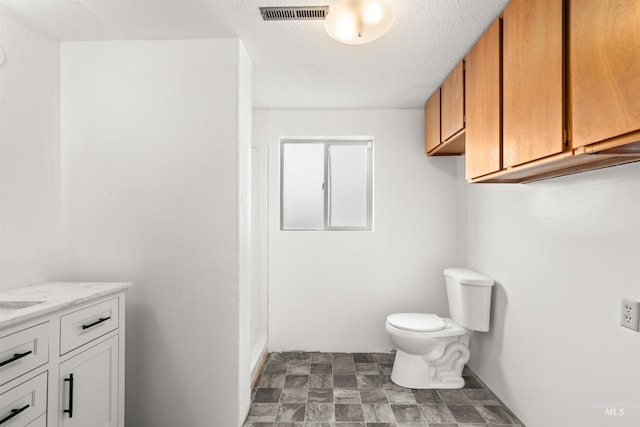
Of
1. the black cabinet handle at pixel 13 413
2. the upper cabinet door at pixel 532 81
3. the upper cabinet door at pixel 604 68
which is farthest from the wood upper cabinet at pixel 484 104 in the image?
the black cabinet handle at pixel 13 413

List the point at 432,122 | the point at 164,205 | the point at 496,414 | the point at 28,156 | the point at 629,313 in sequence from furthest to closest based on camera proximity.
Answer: the point at 432,122 → the point at 496,414 → the point at 164,205 → the point at 28,156 → the point at 629,313

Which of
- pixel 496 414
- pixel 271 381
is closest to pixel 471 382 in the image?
pixel 496 414

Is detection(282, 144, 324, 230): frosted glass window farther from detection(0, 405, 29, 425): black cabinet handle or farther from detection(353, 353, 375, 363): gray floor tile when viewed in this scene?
detection(0, 405, 29, 425): black cabinet handle

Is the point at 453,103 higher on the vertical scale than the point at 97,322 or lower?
higher

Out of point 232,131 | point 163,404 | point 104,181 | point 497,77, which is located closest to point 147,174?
point 104,181

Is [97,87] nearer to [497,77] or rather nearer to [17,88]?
[17,88]

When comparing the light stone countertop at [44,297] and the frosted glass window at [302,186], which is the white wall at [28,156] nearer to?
the light stone countertop at [44,297]

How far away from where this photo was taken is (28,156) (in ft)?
5.86

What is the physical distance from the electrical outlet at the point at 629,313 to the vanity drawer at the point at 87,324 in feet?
7.01

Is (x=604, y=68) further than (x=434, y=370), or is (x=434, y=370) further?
(x=434, y=370)

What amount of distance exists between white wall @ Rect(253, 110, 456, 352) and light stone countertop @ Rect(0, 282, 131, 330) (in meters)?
1.64

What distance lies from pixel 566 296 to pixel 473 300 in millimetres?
782

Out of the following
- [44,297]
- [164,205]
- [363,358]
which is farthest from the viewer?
[363,358]

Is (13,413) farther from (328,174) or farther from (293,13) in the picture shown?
(328,174)
